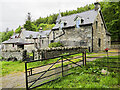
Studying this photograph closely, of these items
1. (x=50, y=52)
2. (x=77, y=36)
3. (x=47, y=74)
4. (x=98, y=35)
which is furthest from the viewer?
(x=77, y=36)

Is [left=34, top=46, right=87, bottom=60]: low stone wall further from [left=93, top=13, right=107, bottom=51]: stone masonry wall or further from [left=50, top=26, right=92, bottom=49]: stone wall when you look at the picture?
[left=93, top=13, right=107, bottom=51]: stone masonry wall

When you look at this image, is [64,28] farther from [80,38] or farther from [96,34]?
[96,34]

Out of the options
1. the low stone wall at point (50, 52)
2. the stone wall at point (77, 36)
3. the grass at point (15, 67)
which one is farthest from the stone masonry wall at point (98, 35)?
the grass at point (15, 67)

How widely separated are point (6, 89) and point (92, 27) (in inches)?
626

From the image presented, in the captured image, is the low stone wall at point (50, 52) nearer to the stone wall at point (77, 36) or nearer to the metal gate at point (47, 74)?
the stone wall at point (77, 36)

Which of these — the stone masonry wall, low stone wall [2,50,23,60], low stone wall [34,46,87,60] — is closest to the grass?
low stone wall [34,46,87,60]

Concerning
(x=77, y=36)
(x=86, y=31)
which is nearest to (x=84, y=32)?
(x=86, y=31)

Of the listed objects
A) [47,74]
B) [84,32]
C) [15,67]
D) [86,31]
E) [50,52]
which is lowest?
[15,67]

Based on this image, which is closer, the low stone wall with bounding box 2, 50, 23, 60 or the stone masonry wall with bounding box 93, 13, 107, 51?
the low stone wall with bounding box 2, 50, 23, 60

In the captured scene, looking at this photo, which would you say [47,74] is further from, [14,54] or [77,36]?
[77,36]

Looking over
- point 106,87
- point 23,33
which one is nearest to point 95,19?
point 106,87

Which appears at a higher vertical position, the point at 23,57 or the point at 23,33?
the point at 23,33

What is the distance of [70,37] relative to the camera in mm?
19578

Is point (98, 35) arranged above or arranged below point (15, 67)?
above
